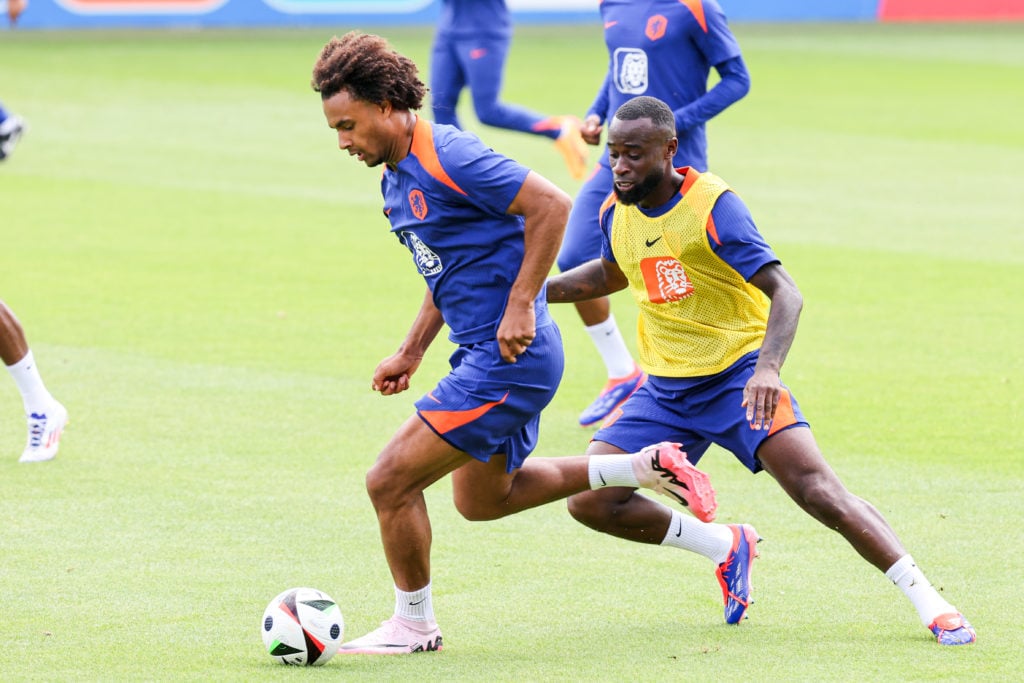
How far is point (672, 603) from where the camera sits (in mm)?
6434

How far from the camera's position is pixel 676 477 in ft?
19.2

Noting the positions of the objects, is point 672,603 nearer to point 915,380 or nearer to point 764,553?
point 764,553

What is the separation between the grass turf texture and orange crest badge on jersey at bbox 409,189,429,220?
1582 mm

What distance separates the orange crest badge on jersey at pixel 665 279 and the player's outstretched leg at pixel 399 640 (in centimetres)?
157

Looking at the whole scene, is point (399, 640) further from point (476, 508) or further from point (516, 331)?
point (516, 331)

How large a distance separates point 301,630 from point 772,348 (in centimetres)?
192

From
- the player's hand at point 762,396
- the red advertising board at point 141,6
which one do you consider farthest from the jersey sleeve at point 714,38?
the red advertising board at point 141,6

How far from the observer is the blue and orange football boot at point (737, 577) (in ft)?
20.2

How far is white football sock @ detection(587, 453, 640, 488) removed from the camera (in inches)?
238

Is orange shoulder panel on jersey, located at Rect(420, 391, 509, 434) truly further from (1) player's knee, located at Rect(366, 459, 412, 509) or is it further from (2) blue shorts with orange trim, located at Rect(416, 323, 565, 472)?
(1) player's knee, located at Rect(366, 459, 412, 509)

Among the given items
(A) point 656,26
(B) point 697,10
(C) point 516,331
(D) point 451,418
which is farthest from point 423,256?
(B) point 697,10

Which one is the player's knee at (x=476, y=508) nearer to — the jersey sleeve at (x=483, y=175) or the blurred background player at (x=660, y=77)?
the jersey sleeve at (x=483, y=175)

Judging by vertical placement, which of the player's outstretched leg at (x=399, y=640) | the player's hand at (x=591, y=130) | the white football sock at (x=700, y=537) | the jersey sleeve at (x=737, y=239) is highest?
the jersey sleeve at (x=737, y=239)

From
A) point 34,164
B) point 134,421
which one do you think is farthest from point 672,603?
point 34,164
